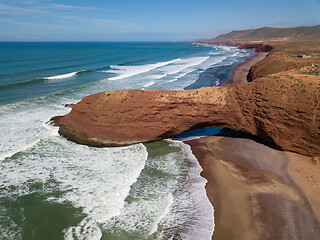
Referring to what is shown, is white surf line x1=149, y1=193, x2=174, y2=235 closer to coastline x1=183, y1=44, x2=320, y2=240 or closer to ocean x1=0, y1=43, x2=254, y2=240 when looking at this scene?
ocean x1=0, y1=43, x2=254, y2=240

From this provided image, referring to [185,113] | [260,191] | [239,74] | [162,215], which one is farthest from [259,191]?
[239,74]

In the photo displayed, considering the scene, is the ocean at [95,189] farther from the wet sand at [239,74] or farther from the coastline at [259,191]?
the wet sand at [239,74]

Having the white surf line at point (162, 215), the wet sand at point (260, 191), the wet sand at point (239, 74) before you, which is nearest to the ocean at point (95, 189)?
the white surf line at point (162, 215)

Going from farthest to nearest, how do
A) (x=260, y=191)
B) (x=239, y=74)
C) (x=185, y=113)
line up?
(x=239, y=74)
(x=185, y=113)
(x=260, y=191)

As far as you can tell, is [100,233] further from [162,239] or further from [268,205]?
[268,205]

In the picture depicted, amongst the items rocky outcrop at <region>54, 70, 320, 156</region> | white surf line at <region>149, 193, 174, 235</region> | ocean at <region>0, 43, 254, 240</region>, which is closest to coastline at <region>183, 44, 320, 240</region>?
ocean at <region>0, 43, 254, 240</region>

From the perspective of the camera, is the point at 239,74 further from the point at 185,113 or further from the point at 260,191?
the point at 260,191
